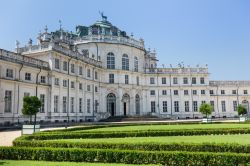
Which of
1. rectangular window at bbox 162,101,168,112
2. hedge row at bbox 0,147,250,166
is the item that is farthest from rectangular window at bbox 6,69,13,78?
rectangular window at bbox 162,101,168,112

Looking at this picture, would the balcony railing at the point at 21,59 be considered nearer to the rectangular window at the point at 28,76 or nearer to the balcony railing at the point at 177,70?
the rectangular window at the point at 28,76

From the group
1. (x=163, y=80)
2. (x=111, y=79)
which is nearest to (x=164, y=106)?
(x=163, y=80)

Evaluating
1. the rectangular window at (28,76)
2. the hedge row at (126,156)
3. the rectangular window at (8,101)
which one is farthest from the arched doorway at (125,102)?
the hedge row at (126,156)

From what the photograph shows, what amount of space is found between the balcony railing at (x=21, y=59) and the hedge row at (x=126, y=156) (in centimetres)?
2172

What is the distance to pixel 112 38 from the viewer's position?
199 feet

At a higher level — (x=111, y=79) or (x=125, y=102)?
(x=111, y=79)

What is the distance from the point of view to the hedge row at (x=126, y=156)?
1187 cm

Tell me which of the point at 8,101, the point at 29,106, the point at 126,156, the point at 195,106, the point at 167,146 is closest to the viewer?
the point at 126,156

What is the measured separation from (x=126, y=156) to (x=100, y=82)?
150 feet

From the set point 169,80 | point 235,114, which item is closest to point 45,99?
point 169,80

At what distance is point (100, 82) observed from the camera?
191ft

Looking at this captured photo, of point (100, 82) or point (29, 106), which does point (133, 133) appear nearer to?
point (29, 106)

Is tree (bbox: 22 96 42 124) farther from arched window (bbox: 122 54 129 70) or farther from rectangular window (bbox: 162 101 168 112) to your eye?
rectangular window (bbox: 162 101 168 112)

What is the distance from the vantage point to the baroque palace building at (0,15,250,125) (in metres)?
36.8
